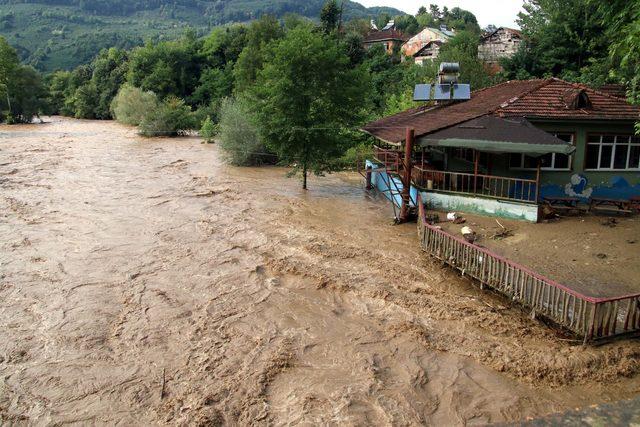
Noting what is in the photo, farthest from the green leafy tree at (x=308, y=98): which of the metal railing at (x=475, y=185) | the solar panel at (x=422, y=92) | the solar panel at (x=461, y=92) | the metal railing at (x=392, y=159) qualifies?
the metal railing at (x=475, y=185)

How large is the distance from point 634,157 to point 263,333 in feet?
47.8

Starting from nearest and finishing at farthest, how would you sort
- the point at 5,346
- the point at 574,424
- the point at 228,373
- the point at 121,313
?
the point at 574,424, the point at 228,373, the point at 5,346, the point at 121,313

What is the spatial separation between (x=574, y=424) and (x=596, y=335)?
84.5 inches

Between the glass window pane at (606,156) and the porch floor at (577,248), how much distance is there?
238 centimetres

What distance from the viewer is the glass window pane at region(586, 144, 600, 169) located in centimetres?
1745

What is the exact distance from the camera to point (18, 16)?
178750mm

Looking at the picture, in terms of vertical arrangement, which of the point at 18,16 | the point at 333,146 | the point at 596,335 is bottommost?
the point at 596,335

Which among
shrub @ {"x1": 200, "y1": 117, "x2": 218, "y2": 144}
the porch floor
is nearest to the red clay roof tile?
the porch floor

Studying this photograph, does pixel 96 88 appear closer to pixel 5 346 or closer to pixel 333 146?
pixel 333 146

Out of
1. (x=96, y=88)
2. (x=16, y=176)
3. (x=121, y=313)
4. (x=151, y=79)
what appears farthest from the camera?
(x=96, y=88)

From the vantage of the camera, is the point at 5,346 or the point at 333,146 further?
the point at 333,146

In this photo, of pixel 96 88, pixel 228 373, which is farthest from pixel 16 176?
pixel 96 88

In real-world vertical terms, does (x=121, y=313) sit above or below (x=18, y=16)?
below

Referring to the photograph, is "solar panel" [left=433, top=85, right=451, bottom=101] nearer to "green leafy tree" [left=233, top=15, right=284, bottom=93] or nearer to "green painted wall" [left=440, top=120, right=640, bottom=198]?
"green painted wall" [left=440, top=120, right=640, bottom=198]
